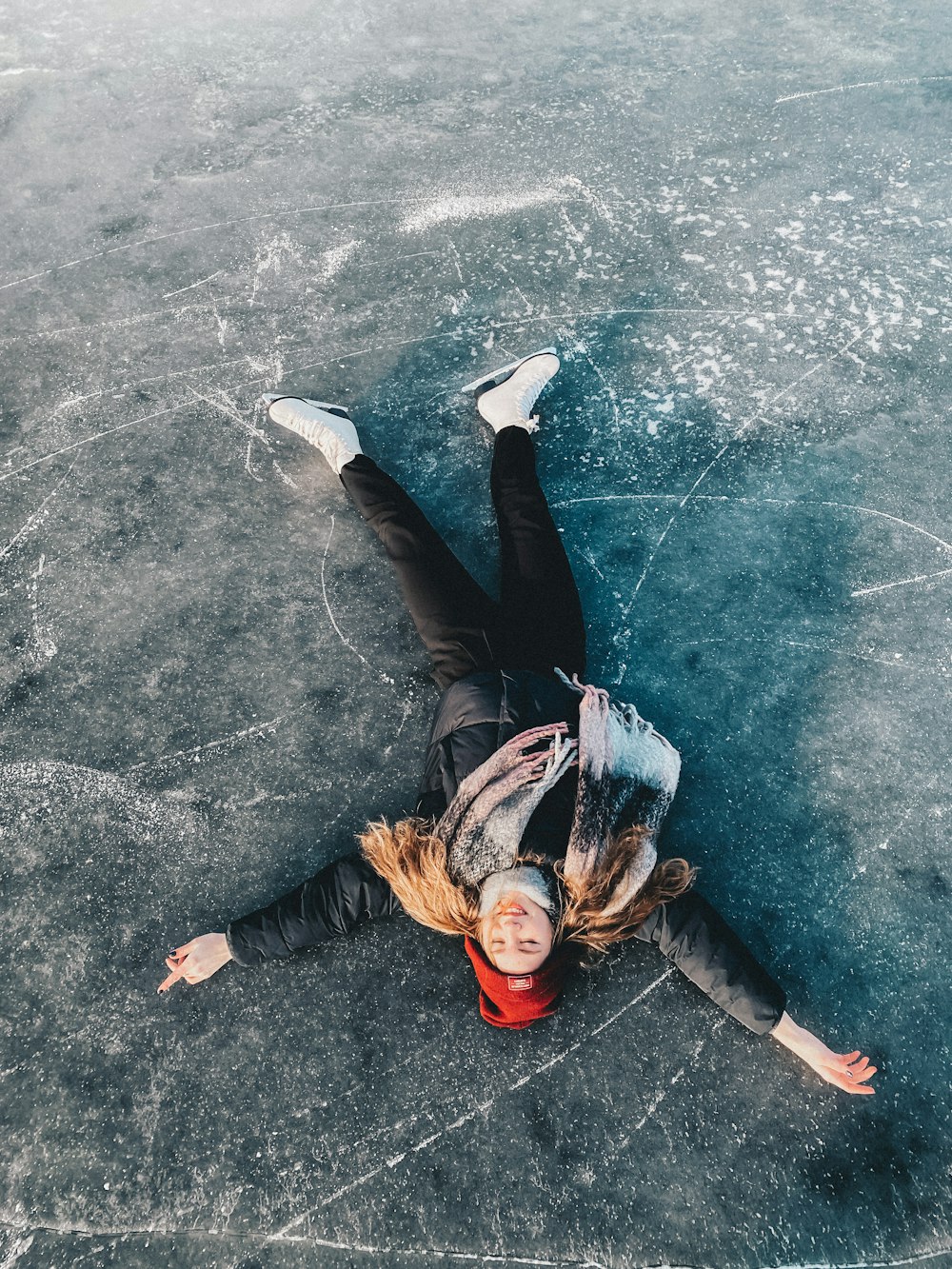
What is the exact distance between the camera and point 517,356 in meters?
3.88

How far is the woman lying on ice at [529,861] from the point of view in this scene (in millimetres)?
2320

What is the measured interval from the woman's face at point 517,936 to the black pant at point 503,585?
764 mm

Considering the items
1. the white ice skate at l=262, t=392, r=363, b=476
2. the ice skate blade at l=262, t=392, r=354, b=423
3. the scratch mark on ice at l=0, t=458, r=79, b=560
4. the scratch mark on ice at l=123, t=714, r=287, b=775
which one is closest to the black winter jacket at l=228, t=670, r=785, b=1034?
the scratch mark on ice at l=123, t=714, r=287, b=775

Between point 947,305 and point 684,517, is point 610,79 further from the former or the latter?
point 684,517

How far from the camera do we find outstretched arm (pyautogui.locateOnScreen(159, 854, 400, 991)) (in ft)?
8.13

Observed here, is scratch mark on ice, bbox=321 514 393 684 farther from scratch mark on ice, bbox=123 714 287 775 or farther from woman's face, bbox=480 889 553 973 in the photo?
woman's face, bbox=480 889 553 973

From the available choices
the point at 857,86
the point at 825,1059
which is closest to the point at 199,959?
the point at 825,1059

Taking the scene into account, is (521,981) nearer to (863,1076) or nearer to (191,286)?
(863,1076)

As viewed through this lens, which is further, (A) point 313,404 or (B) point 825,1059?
(A) point 313,404

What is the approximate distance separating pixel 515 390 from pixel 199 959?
2.37m

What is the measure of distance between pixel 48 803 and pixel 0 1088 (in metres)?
0.82

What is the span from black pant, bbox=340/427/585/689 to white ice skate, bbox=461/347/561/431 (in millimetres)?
262

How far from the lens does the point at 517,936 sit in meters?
2.24

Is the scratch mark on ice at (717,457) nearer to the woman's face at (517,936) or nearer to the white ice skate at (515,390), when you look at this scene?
the white ice skate at (515,390)
